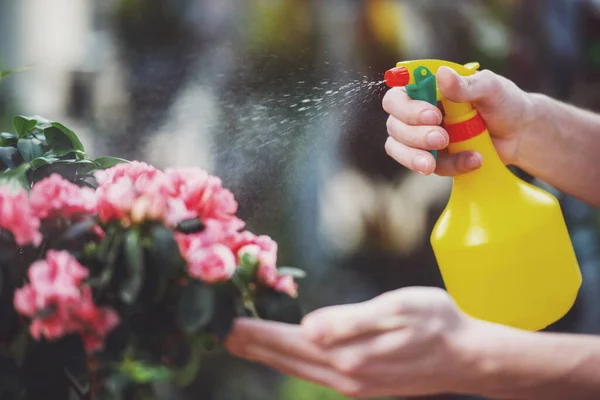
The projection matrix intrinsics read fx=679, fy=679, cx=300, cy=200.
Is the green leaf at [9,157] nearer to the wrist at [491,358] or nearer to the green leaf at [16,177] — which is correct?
the green leaf at [16,177]

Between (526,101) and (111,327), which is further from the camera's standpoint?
(526,101)

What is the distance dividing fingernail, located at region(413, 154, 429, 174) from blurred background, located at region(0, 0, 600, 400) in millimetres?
69

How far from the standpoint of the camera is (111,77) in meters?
0.75

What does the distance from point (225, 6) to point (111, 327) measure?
0.39 metres

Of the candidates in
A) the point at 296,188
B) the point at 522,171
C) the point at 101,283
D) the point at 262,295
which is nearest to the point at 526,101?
the point at 522,171

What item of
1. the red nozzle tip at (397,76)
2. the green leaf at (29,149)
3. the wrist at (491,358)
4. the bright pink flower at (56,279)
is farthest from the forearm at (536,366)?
the green leaf at (29,149)

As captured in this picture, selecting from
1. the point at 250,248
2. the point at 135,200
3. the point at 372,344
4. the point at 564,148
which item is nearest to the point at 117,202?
the point at 135,200

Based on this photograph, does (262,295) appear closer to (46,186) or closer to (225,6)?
(46,186)

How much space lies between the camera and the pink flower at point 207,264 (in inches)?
22.4

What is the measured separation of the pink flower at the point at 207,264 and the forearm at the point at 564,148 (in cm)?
44

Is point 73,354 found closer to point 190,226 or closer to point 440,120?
point 190,226

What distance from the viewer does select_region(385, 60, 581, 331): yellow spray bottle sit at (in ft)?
2.27

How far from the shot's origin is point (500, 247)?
689 mm

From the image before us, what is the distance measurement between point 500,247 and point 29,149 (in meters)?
0.48
